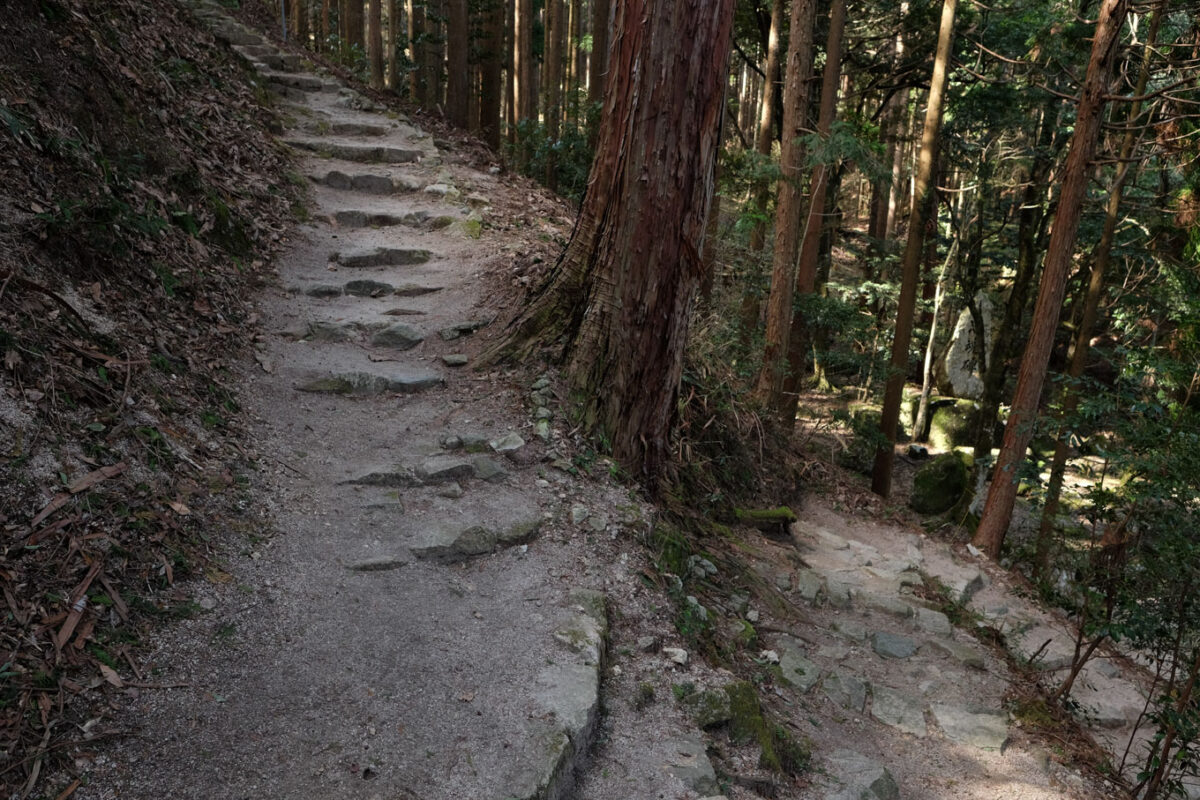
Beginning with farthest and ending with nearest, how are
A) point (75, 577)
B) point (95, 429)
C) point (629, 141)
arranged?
point (629, 141)
point (95, 429)
point (75, 577)

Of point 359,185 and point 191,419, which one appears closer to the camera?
point 191,419

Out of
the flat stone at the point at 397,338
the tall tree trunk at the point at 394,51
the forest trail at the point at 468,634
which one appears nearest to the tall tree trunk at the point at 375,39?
the tall tree trunk at the point at 394,51

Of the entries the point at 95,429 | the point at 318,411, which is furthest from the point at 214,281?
the point at 95,429

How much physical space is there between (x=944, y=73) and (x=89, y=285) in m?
11.2

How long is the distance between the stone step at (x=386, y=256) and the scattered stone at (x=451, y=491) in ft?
12.7

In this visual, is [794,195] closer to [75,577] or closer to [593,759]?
[593,759]

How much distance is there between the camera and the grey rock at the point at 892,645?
6.24 metres

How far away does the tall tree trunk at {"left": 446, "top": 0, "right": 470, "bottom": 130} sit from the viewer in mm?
12516

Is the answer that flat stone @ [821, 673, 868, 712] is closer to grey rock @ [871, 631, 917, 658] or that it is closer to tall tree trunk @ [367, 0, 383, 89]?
grey rock @ [871, 631, 917, 658]

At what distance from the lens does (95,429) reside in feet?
11.5

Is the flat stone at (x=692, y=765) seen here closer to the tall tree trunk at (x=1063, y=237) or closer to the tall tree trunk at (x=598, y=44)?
the tall tree trunk at (x=1063, y=237)

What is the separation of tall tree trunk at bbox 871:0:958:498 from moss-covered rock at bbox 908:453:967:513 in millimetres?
1806

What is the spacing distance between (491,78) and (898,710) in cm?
1238

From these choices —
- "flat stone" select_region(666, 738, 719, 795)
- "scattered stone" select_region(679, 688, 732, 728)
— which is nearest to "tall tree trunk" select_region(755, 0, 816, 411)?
"scattered stone" select_region(679, 688, 732, 728)
